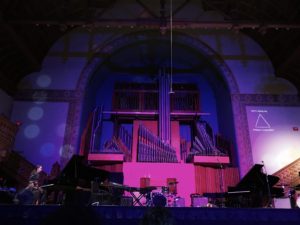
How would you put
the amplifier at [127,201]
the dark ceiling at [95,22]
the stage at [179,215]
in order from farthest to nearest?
the dark ceiling at [95,22] < the amplifier at [127,201] < the stage at [179,215]

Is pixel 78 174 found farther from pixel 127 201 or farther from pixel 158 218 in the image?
pixel 158 218

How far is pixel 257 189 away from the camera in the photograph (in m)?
7.20

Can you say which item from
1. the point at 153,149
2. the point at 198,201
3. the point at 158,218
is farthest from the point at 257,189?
the point at 158,218

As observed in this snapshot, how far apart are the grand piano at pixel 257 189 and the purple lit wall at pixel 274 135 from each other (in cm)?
266

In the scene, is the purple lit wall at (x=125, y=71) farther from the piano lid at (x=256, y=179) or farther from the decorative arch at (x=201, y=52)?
the piano lid at (x=256, y=179)

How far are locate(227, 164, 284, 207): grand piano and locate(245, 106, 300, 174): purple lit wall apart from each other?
8.72 feet

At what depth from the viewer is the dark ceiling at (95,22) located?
9117 millimetres

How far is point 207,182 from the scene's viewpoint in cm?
1002

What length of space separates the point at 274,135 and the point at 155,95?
4.64 m

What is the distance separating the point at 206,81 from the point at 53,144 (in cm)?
695

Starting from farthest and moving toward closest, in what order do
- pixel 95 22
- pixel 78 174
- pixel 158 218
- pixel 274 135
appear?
pixel 274 135 → pixel 95 22 → pixel 78 174 → pixel 158 218

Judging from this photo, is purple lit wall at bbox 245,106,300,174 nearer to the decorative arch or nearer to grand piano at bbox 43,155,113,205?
the decorative arch

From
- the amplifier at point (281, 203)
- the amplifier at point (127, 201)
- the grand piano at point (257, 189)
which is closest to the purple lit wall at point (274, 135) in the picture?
the amplifier at point (281, 203)

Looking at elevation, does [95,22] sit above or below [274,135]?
above
